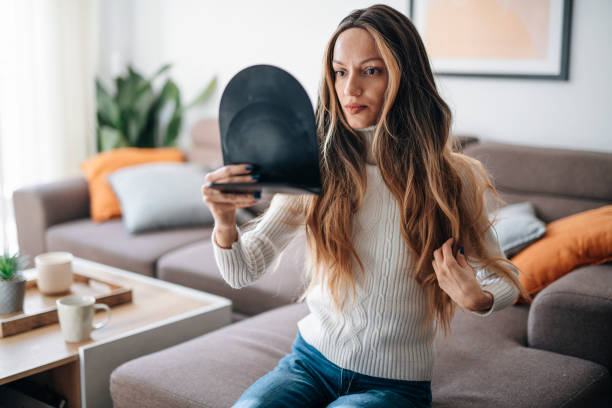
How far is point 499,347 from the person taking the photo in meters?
1.65

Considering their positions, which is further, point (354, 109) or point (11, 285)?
point (11, 285)

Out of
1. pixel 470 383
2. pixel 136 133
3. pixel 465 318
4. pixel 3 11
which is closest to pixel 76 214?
pixel 136 133

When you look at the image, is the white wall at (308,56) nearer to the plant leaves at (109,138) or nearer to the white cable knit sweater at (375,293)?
the plant leaves at (109,138)

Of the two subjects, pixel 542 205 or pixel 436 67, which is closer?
pixel 542 205

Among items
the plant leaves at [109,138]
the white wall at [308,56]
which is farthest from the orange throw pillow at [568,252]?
the plant leaves at [109,138]

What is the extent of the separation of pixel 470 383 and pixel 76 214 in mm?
2241

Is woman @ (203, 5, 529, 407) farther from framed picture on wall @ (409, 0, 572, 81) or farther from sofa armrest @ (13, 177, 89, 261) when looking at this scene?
sofa armrest @ (13, 177, 89, 261)

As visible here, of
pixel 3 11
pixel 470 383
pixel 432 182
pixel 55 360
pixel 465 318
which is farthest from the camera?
pixel 3 11

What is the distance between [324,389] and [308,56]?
2.28 m

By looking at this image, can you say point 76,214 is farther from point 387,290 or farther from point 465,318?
point 387,290

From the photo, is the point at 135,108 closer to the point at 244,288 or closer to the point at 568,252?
the point at 244,288

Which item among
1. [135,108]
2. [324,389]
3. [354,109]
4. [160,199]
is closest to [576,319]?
[324,389]

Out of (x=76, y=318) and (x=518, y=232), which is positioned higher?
(x=518, y=232)

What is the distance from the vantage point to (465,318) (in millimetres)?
1838
